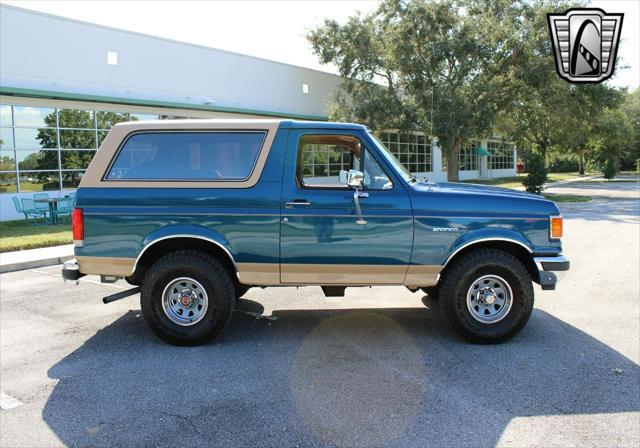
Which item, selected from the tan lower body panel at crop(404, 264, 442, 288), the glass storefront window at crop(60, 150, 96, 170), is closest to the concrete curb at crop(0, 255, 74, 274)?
the tan lower body panel at crop(404, 264, 442, 288)

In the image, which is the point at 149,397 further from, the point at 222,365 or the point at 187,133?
the point at 187,133

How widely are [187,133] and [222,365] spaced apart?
233 centimetres

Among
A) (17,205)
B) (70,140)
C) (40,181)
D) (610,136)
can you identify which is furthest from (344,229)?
(610,136)

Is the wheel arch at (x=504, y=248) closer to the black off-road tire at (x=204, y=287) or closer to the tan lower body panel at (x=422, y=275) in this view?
the tan lower body panel at (x=422, y=275)

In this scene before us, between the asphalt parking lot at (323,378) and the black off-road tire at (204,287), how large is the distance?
0.56ft

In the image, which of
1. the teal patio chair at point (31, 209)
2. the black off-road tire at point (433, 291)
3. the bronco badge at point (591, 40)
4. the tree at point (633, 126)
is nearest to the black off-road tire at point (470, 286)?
the black off-road tire at point (433, 291)

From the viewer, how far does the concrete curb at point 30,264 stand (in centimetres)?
923

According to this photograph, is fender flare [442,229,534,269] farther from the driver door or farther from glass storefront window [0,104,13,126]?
glass storefront window [0,104,13,126]

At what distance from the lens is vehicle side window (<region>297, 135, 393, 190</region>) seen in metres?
5.08

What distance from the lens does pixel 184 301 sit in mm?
5062

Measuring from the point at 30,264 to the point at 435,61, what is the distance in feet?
65.1

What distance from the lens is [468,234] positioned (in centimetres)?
496

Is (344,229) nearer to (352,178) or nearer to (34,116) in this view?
(352,178)

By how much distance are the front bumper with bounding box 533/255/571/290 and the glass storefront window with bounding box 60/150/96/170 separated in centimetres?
1721
